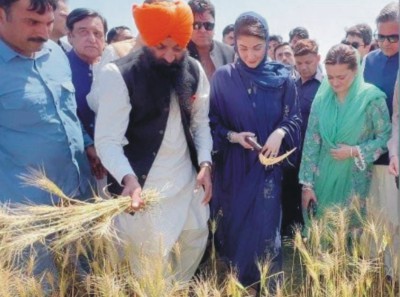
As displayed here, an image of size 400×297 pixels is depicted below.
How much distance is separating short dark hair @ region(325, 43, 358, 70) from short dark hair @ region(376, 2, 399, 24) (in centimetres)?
34

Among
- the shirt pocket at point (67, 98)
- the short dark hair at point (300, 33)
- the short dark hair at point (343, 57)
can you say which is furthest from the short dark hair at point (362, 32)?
the shirt pocket at point (67, 98)

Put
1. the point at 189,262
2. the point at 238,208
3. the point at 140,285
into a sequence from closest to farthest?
the point at 140,285 < the point at 189,262 < the point at 238,208

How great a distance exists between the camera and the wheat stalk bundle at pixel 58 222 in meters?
1.89

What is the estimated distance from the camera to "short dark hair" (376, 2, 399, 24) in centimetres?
303

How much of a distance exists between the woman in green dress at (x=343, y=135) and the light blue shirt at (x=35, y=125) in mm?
1374

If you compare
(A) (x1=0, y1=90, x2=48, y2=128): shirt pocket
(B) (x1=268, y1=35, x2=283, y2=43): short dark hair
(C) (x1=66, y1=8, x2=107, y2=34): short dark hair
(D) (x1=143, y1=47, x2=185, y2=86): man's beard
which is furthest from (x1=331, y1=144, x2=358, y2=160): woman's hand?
(B) (x1=268, y1=35, x2=283, y2=43): short dark hair

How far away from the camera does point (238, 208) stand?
9.16ft

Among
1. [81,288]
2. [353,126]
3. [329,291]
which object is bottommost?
[81,288]

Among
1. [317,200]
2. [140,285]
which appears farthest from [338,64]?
[140,285]

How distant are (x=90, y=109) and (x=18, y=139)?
2.22ft

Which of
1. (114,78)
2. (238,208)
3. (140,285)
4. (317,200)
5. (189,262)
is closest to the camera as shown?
(140,285)

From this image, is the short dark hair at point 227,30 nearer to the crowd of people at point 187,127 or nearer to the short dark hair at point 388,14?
the crowd of people at point 187,127

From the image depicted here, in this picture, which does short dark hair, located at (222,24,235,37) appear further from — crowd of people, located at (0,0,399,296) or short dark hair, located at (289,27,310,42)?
crowd of people, located at (0,0,399,296)

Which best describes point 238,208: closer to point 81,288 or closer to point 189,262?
point 189,262
